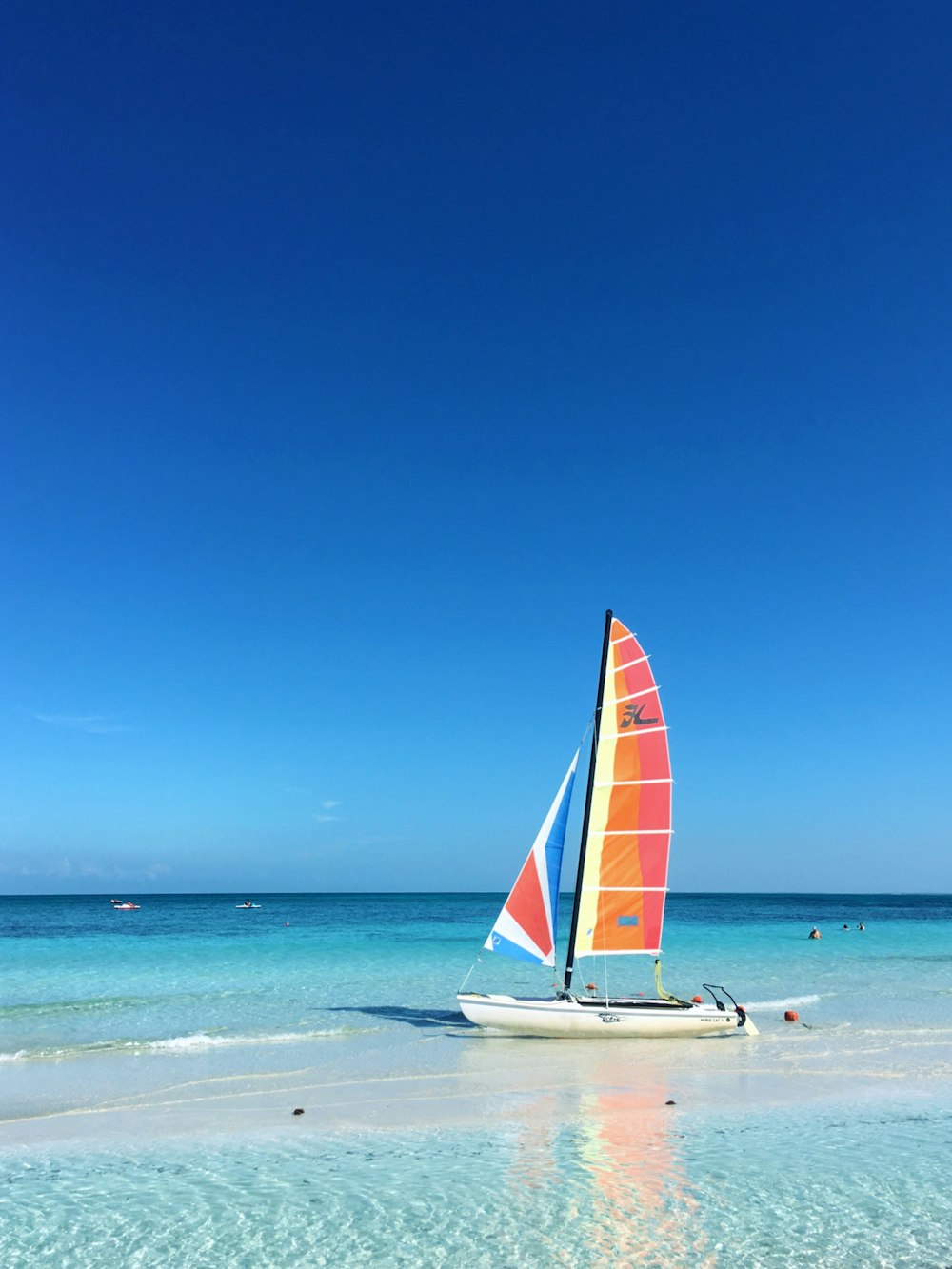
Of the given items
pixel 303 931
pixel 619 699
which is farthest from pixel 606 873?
pixel 303 931

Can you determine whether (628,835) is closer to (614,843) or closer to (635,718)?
(614,843)

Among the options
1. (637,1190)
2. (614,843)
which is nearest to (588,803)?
(614,843)

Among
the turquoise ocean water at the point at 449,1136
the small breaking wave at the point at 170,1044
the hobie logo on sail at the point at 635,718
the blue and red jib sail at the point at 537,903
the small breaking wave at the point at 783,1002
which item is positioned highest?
the hobie logo on sail at the point at 635,718

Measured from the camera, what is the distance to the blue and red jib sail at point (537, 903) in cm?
2036

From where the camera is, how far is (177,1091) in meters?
14.8

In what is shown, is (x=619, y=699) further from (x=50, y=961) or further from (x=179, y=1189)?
(x=50, y=961)

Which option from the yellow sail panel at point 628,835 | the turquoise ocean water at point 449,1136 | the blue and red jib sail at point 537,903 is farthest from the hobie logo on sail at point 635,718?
the turquoise ocean water at point 449,1136

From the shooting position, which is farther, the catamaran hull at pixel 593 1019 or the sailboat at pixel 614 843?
the sailboat at pixel 614 843

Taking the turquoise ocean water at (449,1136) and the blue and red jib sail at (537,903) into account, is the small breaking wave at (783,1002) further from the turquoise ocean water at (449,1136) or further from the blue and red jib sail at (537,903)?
the blue and red jib sail at (537,903)

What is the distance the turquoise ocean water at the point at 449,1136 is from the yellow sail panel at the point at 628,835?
2689 millimetres

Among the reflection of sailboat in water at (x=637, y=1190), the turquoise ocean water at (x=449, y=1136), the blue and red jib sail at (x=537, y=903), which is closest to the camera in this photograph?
the reflection of sailboat in water at (x=637, y=1190)

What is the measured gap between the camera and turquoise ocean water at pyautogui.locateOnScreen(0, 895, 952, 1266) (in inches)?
345

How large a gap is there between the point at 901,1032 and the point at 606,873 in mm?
7217

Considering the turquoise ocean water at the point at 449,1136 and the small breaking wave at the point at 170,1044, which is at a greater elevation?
the turquoise ocean water at the point at 449,1136
